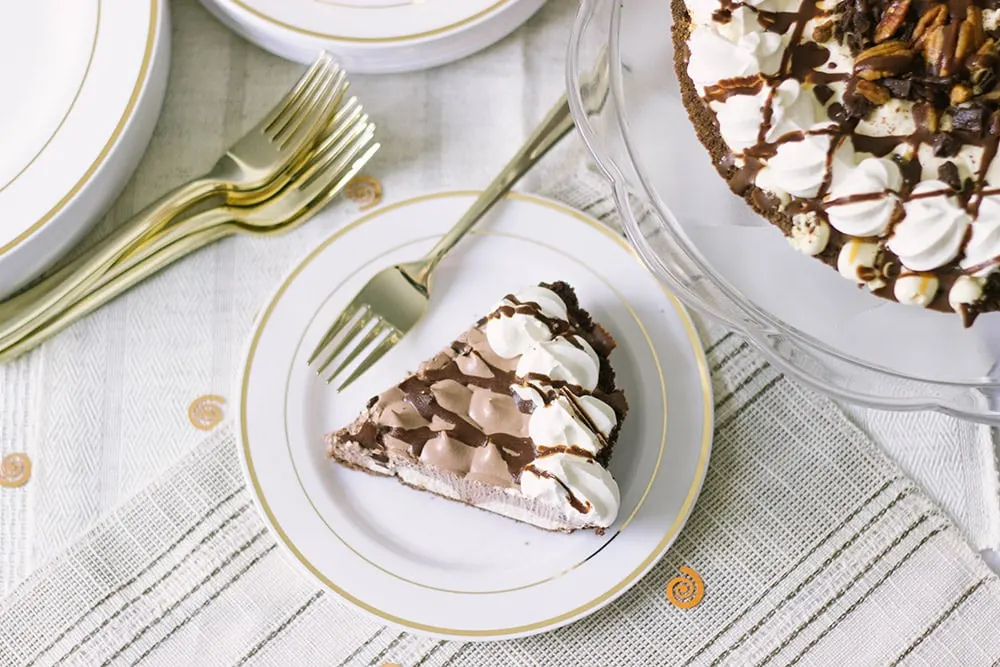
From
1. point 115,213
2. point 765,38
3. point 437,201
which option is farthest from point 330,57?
point 765,38

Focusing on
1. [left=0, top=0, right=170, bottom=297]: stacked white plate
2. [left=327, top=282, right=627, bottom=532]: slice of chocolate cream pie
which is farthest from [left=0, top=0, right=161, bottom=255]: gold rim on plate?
[left=327, top=282, right=627, bottom=532]: slice of chocolate cream pie

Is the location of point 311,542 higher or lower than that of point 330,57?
lower

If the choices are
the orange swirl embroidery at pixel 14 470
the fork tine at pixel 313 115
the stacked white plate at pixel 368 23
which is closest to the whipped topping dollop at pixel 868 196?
the stacked white plate at pixel 368 23

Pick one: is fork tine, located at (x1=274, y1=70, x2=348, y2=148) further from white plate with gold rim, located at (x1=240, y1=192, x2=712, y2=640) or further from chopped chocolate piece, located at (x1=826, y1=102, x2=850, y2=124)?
chopped chocolate piece, located at (x1=826, y1=102, x2=850, y2=124)

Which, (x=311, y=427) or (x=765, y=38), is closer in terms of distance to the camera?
(x=765, y=38)

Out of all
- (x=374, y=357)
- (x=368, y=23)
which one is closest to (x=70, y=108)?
(x=368, y=23)

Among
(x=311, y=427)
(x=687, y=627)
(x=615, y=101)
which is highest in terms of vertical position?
(x=615, y=101)

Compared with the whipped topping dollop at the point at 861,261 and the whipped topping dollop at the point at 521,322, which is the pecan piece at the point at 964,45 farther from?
the whipped topping dollop at the point at 521,322

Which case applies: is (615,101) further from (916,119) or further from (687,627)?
(687,627)
